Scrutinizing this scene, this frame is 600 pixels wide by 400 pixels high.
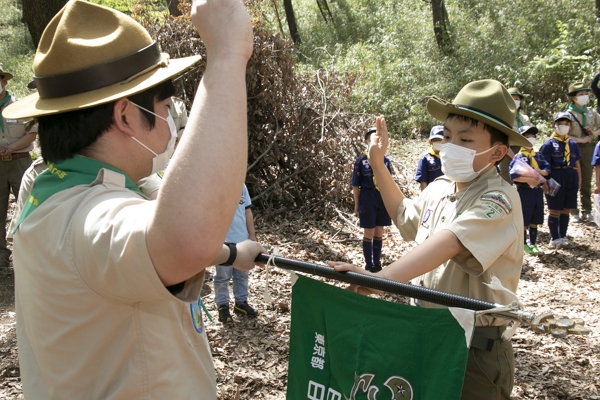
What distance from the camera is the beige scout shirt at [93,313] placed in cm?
121

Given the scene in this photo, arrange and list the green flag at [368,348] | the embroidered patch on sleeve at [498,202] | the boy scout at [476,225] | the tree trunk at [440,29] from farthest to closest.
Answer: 1. the tree trunk at [440,29]
2. the embroidered patch on sleeve at [498,202]
3. the boy scout at [476,225]
4. the green flag at [368,348]

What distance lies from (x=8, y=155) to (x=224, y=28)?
266 inches

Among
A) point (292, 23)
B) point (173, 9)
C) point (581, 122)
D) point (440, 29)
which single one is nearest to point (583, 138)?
point (581, 122)

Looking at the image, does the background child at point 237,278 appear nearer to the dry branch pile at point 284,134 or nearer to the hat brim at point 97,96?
the dry branch pile at point 284,134

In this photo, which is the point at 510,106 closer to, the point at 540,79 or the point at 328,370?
the point at 328,370

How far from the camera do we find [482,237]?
2385 millimetres

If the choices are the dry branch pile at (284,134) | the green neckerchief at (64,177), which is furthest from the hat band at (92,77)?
the dry branch pile at (284,134)

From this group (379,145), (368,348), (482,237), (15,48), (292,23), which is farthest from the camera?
(15,48)

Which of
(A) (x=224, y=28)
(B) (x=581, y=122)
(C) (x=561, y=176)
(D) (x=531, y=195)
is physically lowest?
(D) (x=531, y=195)

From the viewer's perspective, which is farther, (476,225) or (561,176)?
(561,176)

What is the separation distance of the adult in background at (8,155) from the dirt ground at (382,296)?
25.6 inches

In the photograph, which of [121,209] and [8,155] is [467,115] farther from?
[8,155]

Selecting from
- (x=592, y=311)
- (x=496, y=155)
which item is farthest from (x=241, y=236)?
(x=592, y=311)

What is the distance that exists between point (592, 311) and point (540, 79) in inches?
462
